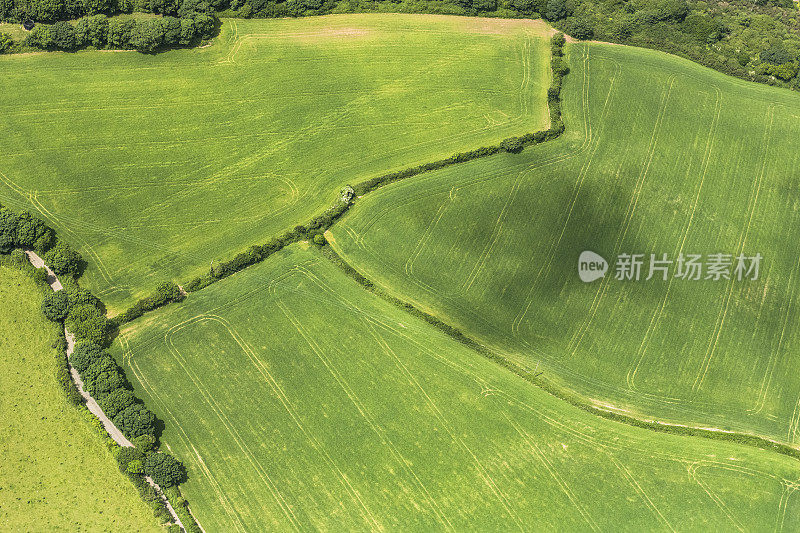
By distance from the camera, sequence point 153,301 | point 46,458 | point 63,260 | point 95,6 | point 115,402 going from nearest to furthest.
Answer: point 115,402, point 46,458, point 153,301, point 63,260, point 95,6

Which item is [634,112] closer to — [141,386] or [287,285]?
[287,285]

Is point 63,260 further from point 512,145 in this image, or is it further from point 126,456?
point 512,145

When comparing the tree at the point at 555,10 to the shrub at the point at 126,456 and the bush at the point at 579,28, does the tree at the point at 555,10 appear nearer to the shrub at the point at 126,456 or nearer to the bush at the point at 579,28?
the bush at the point at 579,28

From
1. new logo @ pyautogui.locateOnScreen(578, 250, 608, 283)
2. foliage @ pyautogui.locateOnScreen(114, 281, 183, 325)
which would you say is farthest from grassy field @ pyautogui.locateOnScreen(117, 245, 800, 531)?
new logo @ pyautogui.locateOnScreen(578, 250, 608, 283)

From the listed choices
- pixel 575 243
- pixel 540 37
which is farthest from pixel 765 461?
pixel 540 37

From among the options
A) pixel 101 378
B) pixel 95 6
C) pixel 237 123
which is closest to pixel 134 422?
pixel 101 378

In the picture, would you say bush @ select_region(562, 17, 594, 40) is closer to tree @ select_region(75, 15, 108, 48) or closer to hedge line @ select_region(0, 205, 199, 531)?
tree @ select_region(75, 15, 108, 48)
